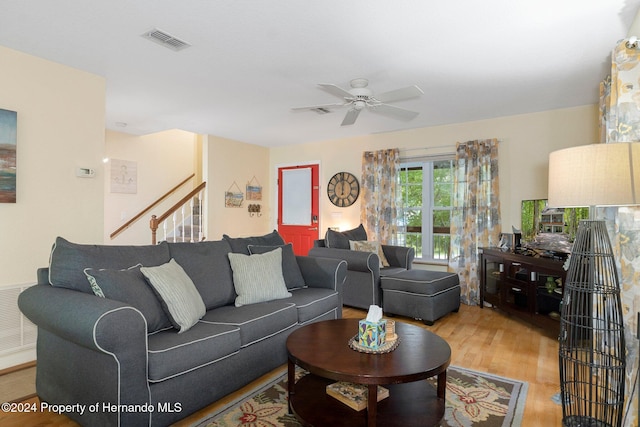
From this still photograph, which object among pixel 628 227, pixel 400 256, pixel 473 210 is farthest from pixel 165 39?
pixel 473 210

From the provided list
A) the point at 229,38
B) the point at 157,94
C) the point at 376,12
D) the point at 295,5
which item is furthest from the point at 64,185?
the point at 376,12

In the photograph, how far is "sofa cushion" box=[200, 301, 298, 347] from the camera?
2.37 meters

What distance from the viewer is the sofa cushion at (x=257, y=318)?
2365 millimetres

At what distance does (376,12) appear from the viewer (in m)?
2.37

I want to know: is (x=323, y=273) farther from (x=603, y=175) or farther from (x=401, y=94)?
(x=603, y=175)

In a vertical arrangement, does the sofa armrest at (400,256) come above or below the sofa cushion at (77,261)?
below

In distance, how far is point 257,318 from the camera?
8.09ft

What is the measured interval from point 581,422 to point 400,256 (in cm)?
298

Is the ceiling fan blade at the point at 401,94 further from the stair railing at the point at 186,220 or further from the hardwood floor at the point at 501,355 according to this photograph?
the stair railing at the point at 186,220

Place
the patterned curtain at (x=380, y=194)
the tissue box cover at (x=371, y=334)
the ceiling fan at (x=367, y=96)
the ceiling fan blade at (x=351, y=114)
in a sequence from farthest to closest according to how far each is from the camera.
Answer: the patterned curtain at (x=380, y=194), the ceiling fan blade at (x=351, y=114), the ceiling fan at (x=367, y=96), the tissue box cover at (x=371, y=334)

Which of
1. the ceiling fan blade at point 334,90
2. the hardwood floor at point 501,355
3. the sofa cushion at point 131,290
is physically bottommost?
the hardwood floor at point 501,355

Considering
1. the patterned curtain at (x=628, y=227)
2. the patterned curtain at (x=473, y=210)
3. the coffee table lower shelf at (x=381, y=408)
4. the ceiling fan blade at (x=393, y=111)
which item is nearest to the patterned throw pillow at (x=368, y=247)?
the patterned curtain at (x=473, y=210)

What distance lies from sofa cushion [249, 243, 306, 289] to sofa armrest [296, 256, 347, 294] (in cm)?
8

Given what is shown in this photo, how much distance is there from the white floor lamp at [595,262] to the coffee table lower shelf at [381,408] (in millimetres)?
728
